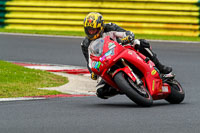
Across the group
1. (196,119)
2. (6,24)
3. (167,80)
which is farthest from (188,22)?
(196,119)

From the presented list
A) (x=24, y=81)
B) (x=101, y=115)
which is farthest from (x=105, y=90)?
(x=24, y=81)

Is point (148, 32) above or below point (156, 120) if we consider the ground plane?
below

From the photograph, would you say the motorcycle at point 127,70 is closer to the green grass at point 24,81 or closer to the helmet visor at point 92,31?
the helmet visor at point 92,31

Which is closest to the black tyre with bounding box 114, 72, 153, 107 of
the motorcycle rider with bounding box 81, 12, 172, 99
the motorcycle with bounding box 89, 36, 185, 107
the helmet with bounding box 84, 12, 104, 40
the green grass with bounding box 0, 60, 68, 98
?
the motorcycle with bounding box 89, 36, 185, 107

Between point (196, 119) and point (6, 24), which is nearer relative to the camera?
point (196, 119)

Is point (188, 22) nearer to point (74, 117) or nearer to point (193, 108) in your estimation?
point (193, 108)

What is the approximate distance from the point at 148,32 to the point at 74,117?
1214 centimetres

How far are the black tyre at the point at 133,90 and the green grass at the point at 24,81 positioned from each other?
2.38m

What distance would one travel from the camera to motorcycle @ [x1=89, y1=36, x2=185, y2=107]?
8.24m

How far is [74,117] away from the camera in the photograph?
7.47 metres


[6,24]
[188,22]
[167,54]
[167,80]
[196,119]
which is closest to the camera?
[196,119]

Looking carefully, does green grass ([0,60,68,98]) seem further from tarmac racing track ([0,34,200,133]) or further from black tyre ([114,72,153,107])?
black tyre ([114,72,153,107])

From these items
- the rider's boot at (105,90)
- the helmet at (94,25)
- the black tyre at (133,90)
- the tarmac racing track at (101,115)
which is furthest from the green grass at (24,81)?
the black tyre at (133,90)

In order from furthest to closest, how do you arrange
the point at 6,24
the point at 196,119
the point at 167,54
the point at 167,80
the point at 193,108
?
the point at 6,24 < the point at 167,54 < the point at 167,80 < the point at 193,108 < the point at 196,119
